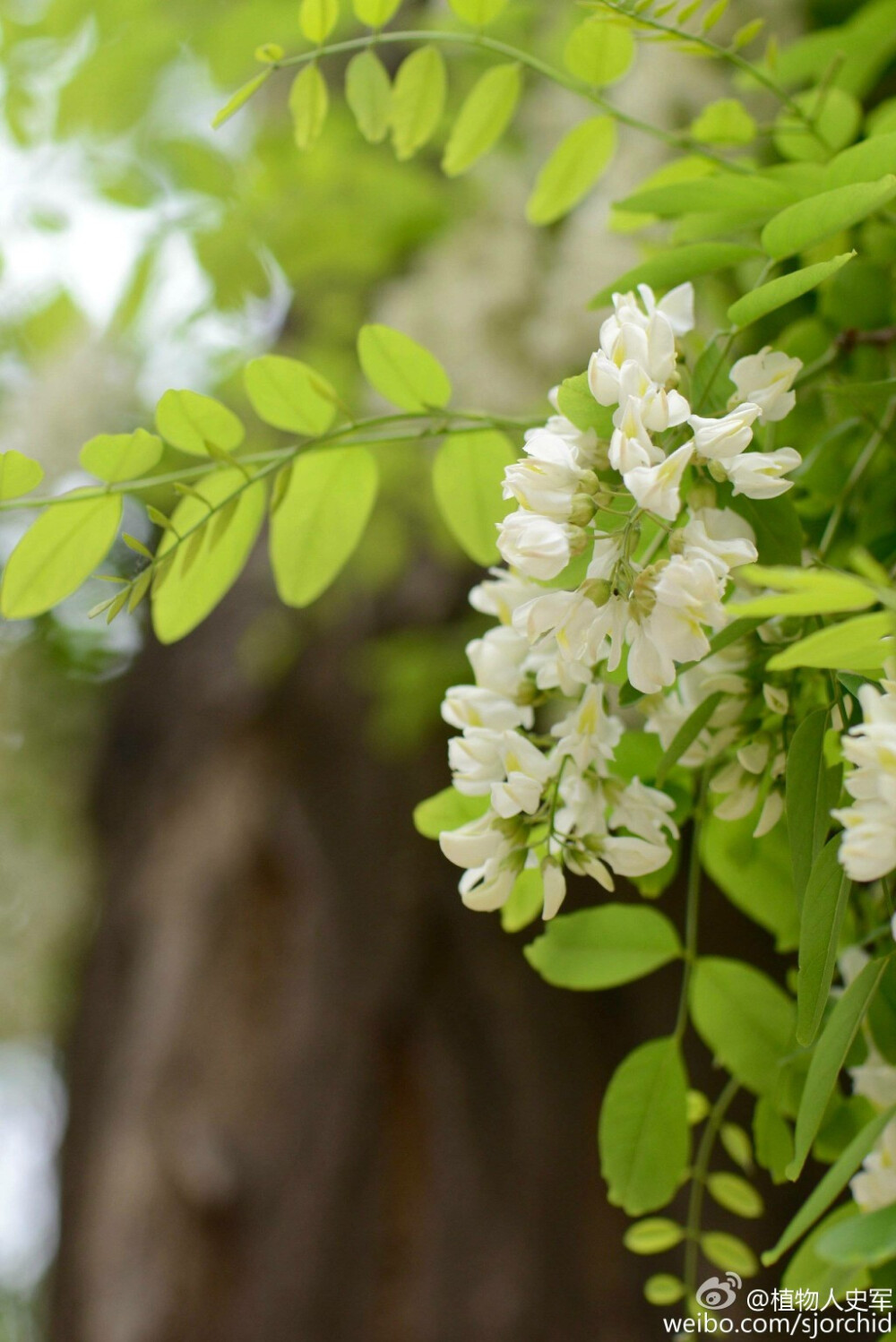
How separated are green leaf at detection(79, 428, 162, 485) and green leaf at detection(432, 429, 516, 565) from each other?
4.3 inches

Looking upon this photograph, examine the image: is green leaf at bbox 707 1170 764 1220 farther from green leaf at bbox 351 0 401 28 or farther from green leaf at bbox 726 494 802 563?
green leaf at bbox 351 0 401 28

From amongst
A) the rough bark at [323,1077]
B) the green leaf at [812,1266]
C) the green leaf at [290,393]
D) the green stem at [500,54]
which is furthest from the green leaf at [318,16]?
the rough bark at [323,1077]

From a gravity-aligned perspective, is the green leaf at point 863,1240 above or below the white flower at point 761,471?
below

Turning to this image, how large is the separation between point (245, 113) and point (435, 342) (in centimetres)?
42

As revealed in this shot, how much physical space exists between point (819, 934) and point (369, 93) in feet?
1.14

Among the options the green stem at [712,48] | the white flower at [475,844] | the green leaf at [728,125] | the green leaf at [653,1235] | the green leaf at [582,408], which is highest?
the green leaf at [728,125]

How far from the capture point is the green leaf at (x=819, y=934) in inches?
10.1

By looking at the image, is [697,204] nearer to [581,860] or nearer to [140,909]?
[581,860]

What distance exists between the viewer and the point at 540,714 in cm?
97

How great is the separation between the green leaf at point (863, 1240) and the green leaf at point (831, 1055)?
0.8 inches

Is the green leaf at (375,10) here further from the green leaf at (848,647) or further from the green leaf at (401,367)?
the green leaf at (848,647)

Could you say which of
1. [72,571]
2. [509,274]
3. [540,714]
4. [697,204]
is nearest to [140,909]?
[540,714]

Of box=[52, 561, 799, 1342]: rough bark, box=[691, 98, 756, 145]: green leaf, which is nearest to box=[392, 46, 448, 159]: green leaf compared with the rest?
box=[691, 98, 756, 145]: green leaf

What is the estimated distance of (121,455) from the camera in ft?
1.17
